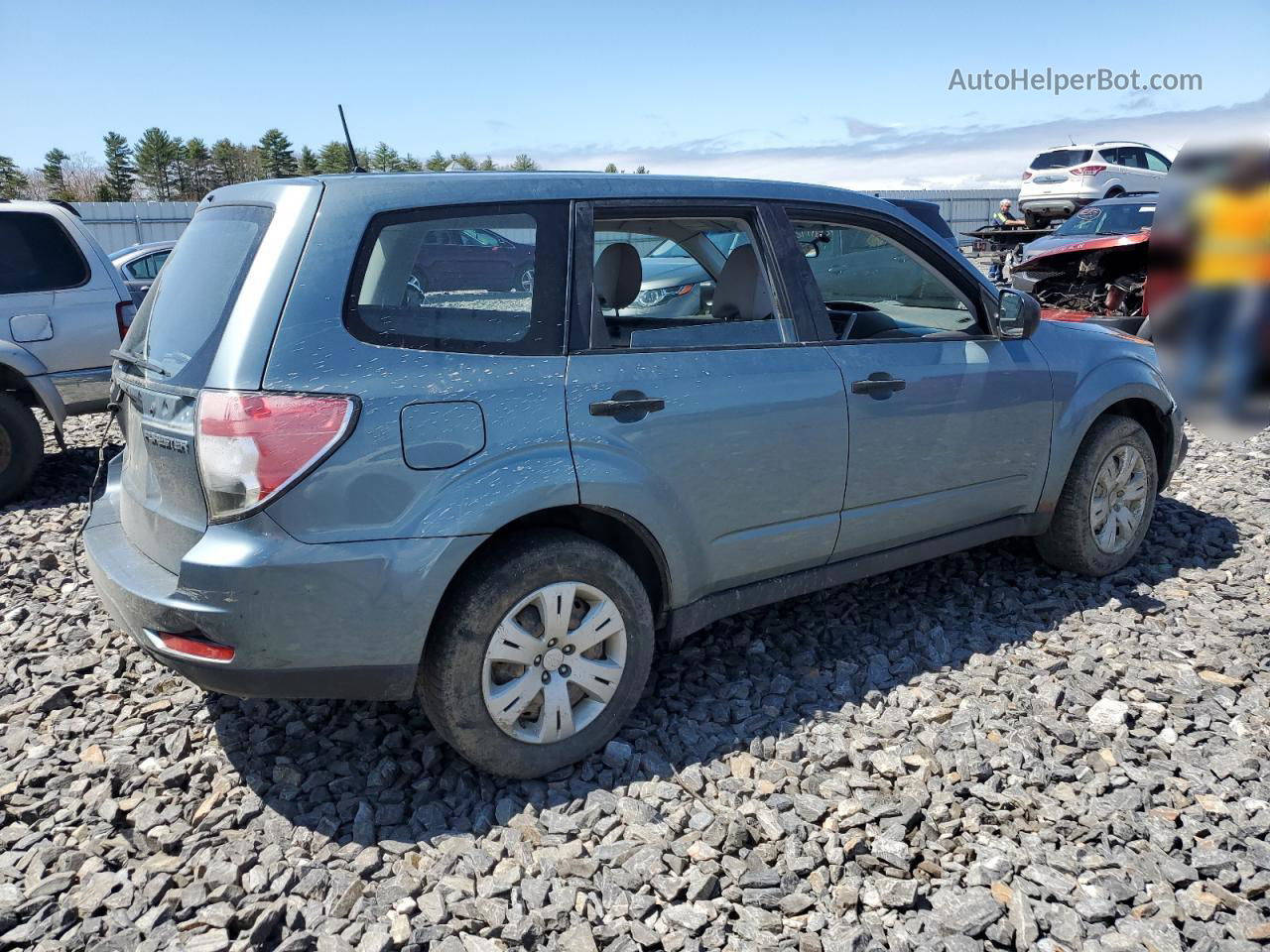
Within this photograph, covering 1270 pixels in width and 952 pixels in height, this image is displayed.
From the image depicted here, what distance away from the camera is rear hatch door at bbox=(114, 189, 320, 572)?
2.82m

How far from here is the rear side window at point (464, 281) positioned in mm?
2932

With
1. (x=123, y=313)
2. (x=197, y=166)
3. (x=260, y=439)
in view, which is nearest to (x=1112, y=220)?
(x=123, y=313)

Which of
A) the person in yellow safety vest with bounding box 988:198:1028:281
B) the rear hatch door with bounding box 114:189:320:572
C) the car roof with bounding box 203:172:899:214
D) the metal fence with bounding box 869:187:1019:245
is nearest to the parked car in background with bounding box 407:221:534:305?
the car roof with bounding box 203:172:899:214

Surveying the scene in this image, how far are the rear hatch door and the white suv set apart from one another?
2267 centimetres

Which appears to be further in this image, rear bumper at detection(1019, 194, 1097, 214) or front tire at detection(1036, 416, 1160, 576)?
rear bumper at detection(1019, 194, 1097, 214)

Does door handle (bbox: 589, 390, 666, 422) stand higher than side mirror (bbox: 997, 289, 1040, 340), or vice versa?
side mirror (bbox: 997, 289, 1040, 340)

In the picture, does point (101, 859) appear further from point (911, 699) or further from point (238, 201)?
point (911, 699)

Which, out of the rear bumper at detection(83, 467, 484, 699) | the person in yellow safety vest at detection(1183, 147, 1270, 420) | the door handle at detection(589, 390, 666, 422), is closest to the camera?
the person in yellow safety vest at detection(1183, 147, 1270, 420)

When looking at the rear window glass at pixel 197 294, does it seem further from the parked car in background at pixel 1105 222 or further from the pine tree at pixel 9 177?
the pine tree at pixel 9 177

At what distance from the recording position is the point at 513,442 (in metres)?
3.01

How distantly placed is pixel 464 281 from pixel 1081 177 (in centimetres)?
2299

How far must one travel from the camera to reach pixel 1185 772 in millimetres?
3217

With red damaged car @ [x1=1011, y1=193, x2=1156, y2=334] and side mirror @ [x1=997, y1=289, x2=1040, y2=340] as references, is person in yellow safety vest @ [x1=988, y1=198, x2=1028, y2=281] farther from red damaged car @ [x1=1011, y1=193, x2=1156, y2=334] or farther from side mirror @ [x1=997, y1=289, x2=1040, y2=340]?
side mirror @ [x1=997, y1=289, x2=1040, y2=340]

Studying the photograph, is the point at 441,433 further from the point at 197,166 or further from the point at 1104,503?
the point at 197,166
